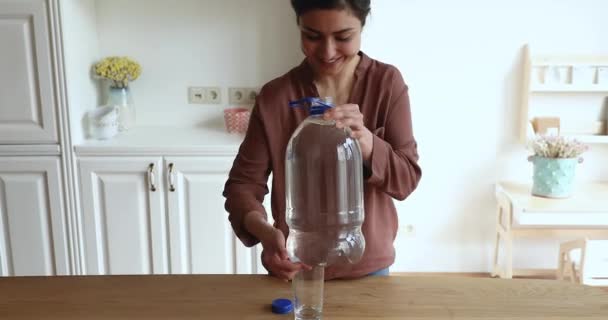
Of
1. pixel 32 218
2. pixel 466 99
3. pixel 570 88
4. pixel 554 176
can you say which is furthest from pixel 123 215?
pixel 570 88

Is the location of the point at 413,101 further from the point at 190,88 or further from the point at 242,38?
the point at 190,88

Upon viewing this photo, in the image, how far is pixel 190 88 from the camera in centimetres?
276

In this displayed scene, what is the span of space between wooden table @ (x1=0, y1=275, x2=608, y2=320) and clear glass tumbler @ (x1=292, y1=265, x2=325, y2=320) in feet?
0.16

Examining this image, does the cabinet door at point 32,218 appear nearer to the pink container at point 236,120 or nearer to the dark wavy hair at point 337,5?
the pink container at point 236,120

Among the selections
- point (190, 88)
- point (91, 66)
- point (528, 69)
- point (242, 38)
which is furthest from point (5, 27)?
point (528, 69)

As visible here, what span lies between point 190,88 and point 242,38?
0.39 meters

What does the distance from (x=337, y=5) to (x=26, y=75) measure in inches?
70.8

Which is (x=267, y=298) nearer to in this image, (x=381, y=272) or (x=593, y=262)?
(x=381, y=272)

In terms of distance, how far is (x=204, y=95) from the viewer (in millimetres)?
2762

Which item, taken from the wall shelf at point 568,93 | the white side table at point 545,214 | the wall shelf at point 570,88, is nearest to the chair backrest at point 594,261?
the white side table at point 545,214

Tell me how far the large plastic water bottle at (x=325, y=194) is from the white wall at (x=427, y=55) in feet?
5.50

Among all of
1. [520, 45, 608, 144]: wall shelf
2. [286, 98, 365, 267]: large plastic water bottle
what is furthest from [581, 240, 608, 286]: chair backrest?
[286, 98, 365, 267]: large plastic water bottle

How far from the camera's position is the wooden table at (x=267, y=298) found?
3.08ft

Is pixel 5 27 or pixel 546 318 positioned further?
pixel 5 27
